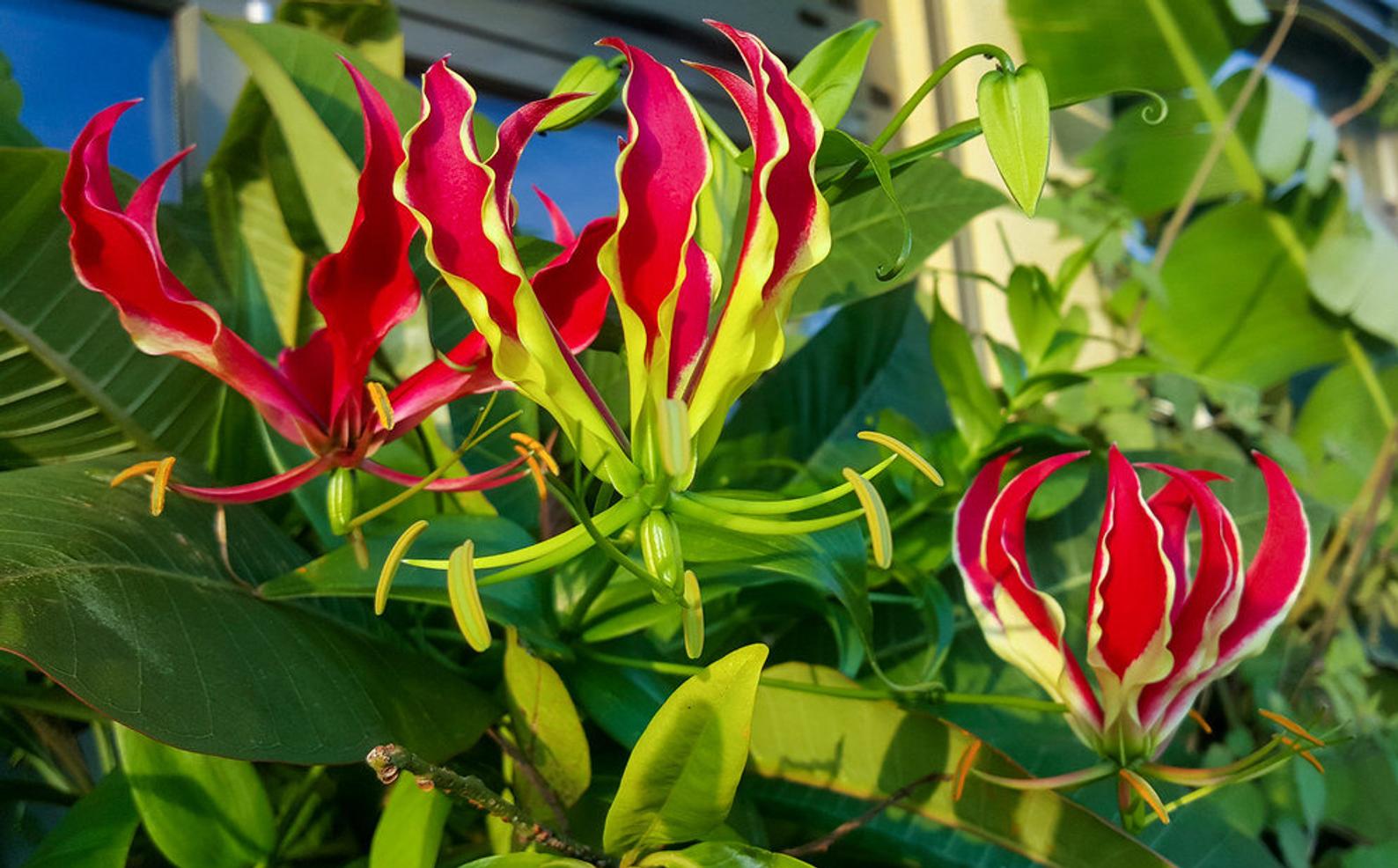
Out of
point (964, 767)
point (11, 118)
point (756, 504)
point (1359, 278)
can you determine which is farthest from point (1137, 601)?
point (1359, 278)

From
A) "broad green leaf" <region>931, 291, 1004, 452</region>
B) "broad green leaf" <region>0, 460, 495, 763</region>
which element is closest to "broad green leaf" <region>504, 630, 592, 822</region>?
"broad green leaf" <region>0, 460, 495, 763</region>

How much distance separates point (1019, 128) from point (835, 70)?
0.09 metres

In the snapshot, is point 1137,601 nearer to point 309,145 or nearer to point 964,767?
point 964,767

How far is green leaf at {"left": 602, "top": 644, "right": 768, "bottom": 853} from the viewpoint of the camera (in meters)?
0.38

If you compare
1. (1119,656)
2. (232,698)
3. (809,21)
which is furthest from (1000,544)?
(809,21)

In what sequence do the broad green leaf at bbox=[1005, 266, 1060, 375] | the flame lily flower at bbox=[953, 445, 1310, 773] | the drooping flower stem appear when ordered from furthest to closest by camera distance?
the broad green leaf at bbox=[1005, 266, 1060, 375]
the flame lily flower at bbox=[953, 445, 1310, 773]
the drooping flower stem

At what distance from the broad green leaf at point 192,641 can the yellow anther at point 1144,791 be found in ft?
0.93

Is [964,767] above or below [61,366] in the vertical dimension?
below

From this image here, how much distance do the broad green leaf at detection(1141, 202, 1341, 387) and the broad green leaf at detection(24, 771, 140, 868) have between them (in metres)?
1.23

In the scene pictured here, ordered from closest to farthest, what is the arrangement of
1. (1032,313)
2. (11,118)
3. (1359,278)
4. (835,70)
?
1. (835,70)
2. (11,118)
3. (1032,313)
4. (1359,278)

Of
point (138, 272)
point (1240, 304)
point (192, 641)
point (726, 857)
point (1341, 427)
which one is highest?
point (138, 272)

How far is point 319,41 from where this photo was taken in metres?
0.68

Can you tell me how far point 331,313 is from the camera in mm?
480

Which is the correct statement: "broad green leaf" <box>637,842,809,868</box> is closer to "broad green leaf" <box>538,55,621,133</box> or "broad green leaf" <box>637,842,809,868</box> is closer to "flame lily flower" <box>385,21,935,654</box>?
"flame lily flower" <box>385,21,935,654</box>
